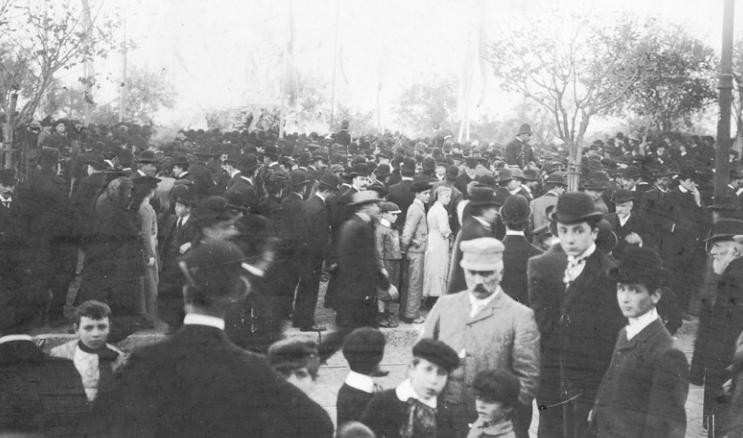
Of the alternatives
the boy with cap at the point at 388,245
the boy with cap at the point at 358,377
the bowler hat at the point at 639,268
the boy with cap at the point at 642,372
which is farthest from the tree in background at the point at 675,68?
the boy with cap at the point at 358,377

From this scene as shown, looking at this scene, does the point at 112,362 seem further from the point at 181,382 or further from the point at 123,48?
the point at 123,48

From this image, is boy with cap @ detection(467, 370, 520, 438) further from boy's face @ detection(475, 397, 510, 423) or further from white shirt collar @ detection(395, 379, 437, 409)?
white shirt collar @ detection(395, 379, 437, 409)

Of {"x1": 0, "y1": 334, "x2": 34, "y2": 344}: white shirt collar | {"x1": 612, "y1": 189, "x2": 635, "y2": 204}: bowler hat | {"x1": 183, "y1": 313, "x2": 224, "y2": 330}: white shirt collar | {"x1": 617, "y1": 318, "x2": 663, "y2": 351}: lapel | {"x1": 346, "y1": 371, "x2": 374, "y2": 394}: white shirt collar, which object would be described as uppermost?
{"x1": 612, "y1": 189, "x2": 635, "y2": 204}: bowler hat

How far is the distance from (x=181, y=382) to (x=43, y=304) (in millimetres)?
3403

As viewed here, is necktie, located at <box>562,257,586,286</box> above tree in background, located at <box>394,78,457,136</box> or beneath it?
beneath

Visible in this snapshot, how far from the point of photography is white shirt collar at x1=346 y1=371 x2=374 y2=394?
2762 mm

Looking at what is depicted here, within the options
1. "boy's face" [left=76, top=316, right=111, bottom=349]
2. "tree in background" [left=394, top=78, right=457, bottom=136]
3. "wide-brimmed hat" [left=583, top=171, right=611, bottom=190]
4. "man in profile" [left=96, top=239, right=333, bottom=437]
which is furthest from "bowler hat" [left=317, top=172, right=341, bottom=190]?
"tree in background" [left=394, top=78, right=457, bottom=136]

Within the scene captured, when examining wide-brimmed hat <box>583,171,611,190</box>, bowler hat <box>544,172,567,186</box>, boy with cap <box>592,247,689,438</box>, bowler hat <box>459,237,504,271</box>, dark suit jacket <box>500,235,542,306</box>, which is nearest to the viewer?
boy with cap <box>592,247,689,438</box>

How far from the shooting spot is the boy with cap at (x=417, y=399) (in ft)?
8.86

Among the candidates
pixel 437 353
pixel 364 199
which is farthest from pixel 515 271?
pixel 437 353

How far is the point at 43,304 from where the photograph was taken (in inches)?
207

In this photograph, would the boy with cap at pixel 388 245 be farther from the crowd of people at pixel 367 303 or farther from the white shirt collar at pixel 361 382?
the white shirt collar at pixel 361 382

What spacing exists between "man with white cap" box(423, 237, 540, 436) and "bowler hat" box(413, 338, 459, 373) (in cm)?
12

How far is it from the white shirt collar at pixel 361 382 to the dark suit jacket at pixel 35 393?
1.00 metres
